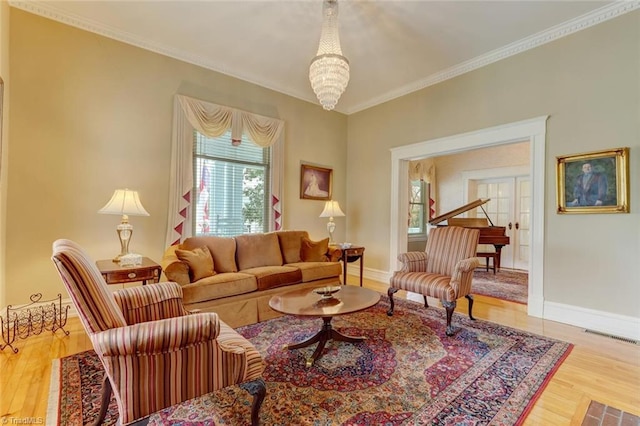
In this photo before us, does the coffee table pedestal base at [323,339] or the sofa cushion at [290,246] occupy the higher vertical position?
the sofa cushion at [290,246]

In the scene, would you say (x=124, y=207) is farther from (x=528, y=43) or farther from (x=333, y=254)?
(x=528, y=43)

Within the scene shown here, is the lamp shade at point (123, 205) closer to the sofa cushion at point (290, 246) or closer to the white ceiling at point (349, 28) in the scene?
the sofa cushion at point (290, 246)

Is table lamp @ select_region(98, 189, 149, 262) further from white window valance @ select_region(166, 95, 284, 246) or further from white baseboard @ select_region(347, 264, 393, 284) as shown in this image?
white baseboard @ select_region(347, 264, 393, 284)

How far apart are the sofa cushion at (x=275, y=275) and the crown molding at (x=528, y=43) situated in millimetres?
3548

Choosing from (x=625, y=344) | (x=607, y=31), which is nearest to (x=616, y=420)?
(x=625, y=344)

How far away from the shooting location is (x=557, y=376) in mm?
2219

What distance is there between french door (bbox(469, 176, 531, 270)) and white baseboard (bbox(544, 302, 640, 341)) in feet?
11.8

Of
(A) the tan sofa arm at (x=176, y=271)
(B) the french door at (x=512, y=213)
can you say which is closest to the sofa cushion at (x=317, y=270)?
(A) the tan sofa arm at (x=176, y=271)

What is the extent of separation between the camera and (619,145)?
305cm

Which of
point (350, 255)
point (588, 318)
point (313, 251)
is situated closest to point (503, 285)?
point (588, 318)

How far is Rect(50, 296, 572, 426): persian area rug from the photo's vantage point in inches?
68.9

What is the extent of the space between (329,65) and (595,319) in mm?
3805

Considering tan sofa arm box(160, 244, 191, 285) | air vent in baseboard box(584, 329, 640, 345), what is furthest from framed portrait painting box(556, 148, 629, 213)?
tan sofa arm box(160, 244, 191, 285)

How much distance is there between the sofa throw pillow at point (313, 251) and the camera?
13.9 ft
